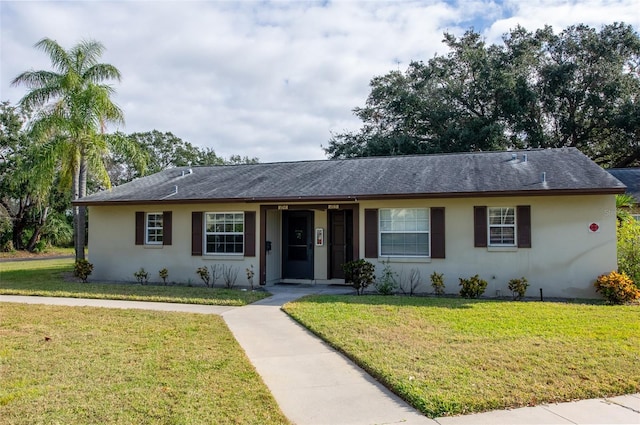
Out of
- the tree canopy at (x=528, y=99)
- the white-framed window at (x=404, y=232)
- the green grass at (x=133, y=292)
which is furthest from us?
the tree canopy at (x=528, y=99)

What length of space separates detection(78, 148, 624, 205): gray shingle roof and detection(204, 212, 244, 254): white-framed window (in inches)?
28.1

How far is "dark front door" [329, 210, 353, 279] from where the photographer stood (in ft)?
44.5

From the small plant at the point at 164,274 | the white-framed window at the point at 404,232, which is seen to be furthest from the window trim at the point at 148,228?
the white-framed window at the point at 404,232

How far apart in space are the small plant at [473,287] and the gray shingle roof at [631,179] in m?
8.55

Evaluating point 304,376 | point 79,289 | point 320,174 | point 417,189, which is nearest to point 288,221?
point 320,174

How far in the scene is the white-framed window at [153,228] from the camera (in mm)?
13984

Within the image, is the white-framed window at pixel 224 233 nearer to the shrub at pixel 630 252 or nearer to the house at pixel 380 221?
the house at pixel 380 221

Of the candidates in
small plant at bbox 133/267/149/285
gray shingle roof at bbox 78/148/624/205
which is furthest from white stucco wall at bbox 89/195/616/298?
small plant at bbox 133/267/149/285

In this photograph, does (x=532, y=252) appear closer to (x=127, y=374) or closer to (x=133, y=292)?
(x=127, y=374)

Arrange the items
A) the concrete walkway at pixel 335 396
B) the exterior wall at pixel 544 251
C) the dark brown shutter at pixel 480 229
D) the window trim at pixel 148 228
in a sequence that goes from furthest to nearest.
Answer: the window trim at pixel 148 228, the dark brown shutter at pixel 480 229, the exterior wall at pixel 544 251, the concrete walkway at pixel 335 396

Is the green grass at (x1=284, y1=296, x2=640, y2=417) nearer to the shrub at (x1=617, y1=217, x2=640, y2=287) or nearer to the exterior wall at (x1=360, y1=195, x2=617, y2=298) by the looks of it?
the exterior wall at (x1=360, y1=195, x2=617, y2=298)

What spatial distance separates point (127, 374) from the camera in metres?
5.12

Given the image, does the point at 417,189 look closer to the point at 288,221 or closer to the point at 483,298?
the point at 483,298

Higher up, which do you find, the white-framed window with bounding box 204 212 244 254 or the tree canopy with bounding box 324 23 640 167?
the tree canopy with bounding box 324 23 640 167
